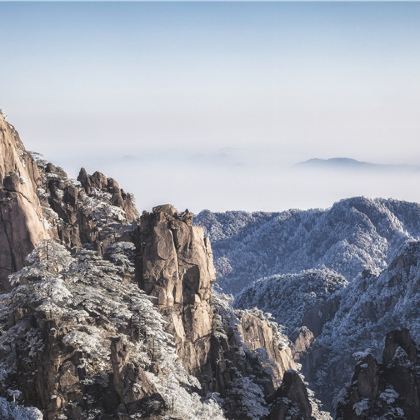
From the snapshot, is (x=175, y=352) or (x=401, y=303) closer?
(x=175, y=352)

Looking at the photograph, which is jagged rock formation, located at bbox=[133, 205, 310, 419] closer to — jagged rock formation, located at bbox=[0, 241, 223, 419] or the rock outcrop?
the rock outcrop

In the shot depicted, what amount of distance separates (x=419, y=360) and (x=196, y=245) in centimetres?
2501

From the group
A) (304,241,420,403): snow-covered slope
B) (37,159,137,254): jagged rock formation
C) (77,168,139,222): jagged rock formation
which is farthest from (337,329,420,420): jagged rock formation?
(304,241,420,403): snow-covered slope

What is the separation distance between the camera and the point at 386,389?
273ft

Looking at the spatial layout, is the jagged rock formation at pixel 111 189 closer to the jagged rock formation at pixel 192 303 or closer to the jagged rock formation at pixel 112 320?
the jagged rock formation at pixel 112 320

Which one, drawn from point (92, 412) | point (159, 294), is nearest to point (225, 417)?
point (159, 294)

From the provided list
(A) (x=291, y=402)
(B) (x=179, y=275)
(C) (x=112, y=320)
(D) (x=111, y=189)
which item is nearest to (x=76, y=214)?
(D) (x=111, y=189)

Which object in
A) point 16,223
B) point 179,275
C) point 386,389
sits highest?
point 16,223

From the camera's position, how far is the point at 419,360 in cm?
8650

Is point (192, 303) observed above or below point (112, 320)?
above

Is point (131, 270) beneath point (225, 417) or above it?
above

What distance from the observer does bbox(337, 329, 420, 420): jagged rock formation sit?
8125 centimetres

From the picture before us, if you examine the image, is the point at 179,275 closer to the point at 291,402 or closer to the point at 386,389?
the point at 291,402

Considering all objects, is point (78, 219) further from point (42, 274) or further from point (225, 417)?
point (225, 417)
